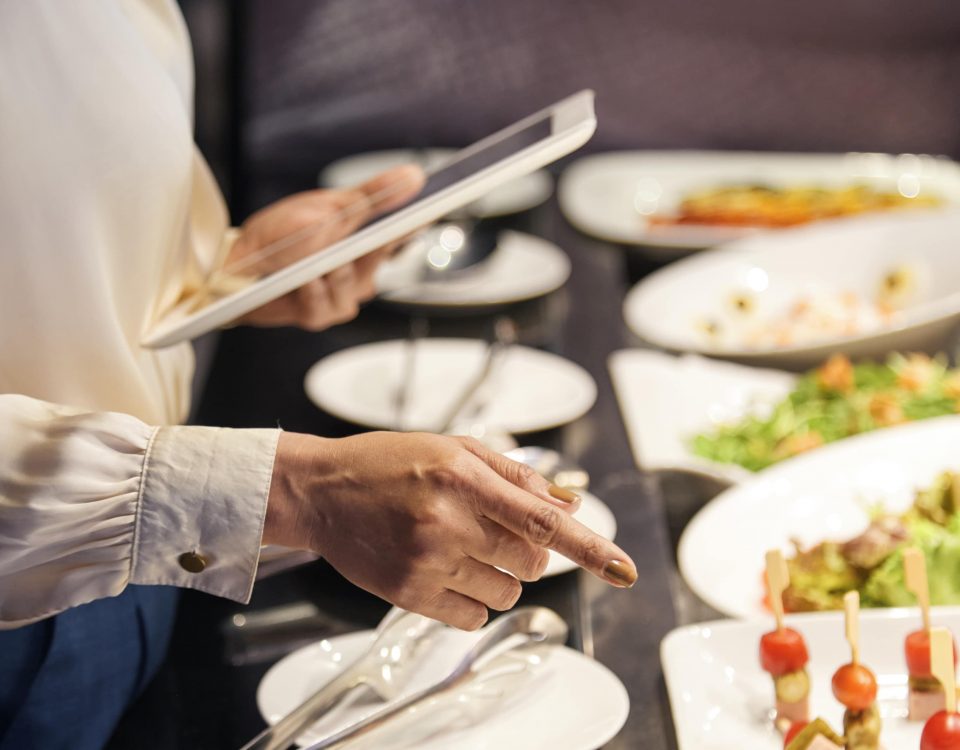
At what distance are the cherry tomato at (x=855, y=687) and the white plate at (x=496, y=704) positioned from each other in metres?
0.18

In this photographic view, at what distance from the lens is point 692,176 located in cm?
322

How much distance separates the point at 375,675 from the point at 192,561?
0.77 ft

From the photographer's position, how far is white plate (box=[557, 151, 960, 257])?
3.01 meters

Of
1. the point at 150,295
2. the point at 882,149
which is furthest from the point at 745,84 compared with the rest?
the point at 150,295

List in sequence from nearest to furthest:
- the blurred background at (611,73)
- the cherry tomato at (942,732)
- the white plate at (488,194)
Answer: the cherry tomato at (942,732) → the white plate at (488,194) → the blurred background at (611,73)

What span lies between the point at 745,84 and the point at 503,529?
298cm

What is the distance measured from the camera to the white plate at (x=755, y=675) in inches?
41.7

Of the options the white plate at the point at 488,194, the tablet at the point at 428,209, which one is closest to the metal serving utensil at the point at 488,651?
the tablet at the point at 428,209

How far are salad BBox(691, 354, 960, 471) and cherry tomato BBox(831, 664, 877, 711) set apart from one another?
740 millimetres

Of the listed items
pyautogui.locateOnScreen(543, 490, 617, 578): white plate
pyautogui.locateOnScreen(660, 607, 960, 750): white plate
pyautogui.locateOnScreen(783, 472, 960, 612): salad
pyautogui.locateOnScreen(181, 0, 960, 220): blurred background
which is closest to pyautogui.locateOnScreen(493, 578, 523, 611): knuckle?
pyautogui.locateOnScreen(660, 607, 960, 750): white plate

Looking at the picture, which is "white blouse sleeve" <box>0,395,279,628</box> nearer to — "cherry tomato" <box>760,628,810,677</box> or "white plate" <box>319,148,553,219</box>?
"cherry tomato" <box>760,628,810,677</box>

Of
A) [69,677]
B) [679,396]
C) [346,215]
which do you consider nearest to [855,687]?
[69,677]

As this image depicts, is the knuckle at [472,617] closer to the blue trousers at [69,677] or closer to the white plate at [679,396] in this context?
the blue trousers at [69,677]

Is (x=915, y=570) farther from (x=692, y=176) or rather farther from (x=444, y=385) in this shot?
(x=692, y=176)
